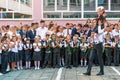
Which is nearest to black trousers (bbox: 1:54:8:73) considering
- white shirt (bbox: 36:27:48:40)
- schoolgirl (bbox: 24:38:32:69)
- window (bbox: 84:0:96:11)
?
schoolgirl (bbox: 24:38:32:69)

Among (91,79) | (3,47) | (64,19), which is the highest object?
(64,19)

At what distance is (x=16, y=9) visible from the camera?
21031 millimetres

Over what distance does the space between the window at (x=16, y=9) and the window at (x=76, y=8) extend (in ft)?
2.87

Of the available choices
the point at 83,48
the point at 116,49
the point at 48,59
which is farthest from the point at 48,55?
the point at 116,49

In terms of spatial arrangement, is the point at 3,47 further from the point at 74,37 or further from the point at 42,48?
the point at 74,37

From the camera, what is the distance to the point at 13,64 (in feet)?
50.9

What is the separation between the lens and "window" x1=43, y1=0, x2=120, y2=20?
20.6 meters

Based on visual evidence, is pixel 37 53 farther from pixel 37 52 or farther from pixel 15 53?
pixel 15 53

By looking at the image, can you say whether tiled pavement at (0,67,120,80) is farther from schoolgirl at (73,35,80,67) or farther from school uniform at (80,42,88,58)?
school uniform at (80,42,88,58)

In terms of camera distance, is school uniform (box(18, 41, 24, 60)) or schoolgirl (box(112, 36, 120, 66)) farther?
schoolgirl (box(112, 36, 120, 66))

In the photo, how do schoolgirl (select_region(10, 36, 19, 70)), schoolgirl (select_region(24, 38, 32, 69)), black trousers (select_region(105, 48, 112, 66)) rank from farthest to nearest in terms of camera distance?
black trousers (select_region(105, 48, 112, 66)) → schoolgirl (select_region(24, 38, 32, 69)) → schoolgirl (select_region(10, 36, 19, 70))

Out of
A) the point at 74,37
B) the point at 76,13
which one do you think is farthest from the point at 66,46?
the point at 76,13

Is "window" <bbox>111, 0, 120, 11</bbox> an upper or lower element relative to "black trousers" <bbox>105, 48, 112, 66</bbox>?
upper

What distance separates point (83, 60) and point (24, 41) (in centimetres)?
262
